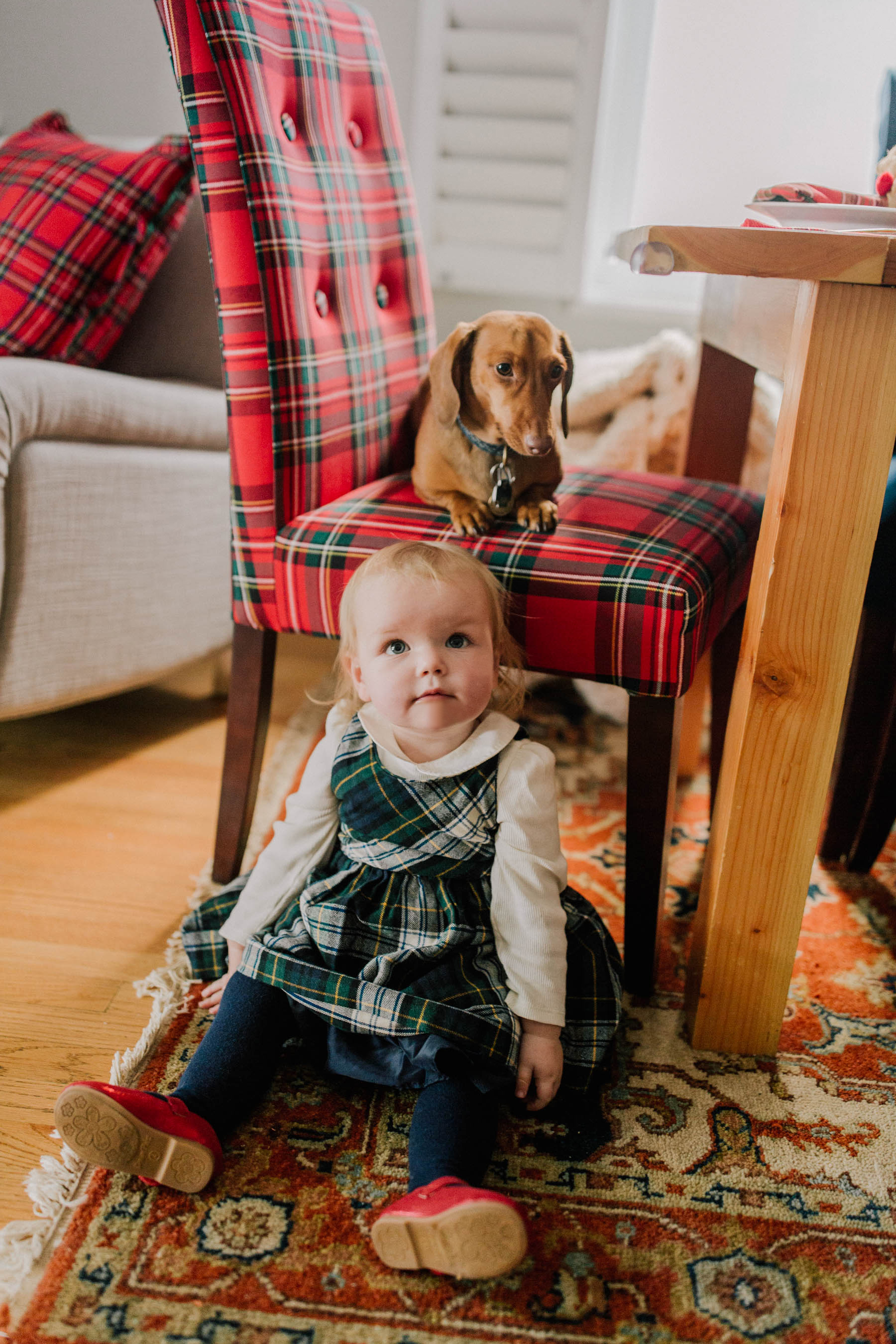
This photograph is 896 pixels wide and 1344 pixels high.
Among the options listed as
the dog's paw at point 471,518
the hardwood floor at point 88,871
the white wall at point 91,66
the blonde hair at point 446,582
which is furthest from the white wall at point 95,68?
the blonde hair at point 446,582

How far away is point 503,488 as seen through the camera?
0.96m

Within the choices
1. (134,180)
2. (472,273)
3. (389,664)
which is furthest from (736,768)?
(472,273)

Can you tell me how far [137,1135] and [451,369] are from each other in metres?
0.72

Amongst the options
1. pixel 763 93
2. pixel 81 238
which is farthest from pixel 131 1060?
pixel 763 93

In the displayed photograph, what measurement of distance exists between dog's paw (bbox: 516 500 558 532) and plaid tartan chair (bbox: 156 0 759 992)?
16 mm

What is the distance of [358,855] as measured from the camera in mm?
883

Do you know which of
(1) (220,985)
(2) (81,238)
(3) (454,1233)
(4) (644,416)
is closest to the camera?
(3) (454,1233)

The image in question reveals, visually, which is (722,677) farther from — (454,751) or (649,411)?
(649,411)

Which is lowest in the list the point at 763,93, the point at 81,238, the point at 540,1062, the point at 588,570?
the point at 540,1062

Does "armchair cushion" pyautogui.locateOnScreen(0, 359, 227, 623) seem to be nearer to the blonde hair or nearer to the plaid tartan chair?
the plaid tartan chair

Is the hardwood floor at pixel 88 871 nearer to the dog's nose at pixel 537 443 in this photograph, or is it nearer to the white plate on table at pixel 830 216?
the dog's nose at pixel 537 443

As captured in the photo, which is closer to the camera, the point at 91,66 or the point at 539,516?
the point at 539,516

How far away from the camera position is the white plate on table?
0.84 metres

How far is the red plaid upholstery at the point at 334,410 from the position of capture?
2.92ft
